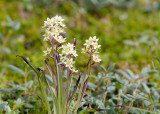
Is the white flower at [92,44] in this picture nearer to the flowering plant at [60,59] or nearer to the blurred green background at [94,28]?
the flowering plant at [60,59]

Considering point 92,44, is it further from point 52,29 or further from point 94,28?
point 94,28

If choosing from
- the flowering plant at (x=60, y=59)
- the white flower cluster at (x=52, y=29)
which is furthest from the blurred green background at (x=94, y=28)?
the white flower cluster at (x=52, y=29)

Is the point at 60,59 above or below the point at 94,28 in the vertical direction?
below

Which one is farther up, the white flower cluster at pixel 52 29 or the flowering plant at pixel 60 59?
the white flower cluster at pixel 52 29

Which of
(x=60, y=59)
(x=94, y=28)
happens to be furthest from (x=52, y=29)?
(x=94, y=28)

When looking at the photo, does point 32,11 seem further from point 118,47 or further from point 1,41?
point 118,47

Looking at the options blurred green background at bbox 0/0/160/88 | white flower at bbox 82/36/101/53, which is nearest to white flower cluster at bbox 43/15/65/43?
white flower at bbox 82/36/101/53

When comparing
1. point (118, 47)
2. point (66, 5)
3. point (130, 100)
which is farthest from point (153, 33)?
point (130, 100)

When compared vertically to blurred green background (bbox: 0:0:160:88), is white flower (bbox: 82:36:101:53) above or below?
below

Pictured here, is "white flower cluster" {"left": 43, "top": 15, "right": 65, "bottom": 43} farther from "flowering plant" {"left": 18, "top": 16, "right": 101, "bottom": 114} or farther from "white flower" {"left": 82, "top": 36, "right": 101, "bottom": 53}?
"white flower" {"left": 82, "top": 36, "right": 101, "bottom": 53}
